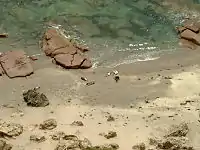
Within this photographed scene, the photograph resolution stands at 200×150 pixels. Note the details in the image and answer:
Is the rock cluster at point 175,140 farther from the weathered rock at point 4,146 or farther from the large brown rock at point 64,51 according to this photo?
the large brown rock at point 64,51

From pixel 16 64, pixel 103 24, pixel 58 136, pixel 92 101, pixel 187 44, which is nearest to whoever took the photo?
pixel 58 136

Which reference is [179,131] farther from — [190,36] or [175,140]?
[190,36]

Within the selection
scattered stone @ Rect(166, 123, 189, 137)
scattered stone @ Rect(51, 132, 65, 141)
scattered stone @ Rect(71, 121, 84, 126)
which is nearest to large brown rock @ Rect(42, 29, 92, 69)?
scattered stone @ Rect(71, 121, 84, 126)

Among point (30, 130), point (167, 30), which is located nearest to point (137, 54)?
point (167, 30)

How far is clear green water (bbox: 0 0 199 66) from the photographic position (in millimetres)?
9109

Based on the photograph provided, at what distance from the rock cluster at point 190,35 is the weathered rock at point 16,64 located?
334 cm

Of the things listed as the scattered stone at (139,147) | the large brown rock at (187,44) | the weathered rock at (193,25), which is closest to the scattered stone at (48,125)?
the scattered stone at (139,147)

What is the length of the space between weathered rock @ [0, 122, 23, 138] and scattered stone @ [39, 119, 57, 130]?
320mm

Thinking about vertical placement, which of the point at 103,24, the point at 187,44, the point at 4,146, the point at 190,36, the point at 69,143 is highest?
the point at 190,36

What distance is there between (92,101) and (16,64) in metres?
1.73

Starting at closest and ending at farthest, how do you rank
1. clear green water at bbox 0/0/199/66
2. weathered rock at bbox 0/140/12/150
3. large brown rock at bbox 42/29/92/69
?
weathered rock at bbox 0/140/12/150, large brown rock at bbox 42/29/92/69, clear green water at bbox 0/0/199/66

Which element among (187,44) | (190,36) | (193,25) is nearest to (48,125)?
(187,44)

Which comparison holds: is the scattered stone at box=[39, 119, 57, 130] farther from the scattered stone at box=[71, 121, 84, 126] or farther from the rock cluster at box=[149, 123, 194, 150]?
the rock cluster at box=[149, 123, 194, 150]

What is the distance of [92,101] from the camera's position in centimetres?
A: 757
